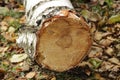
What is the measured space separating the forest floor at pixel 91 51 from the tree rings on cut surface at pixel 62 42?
0.16 meters

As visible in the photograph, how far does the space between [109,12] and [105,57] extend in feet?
1.81

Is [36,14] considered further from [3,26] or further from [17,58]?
[3,26]

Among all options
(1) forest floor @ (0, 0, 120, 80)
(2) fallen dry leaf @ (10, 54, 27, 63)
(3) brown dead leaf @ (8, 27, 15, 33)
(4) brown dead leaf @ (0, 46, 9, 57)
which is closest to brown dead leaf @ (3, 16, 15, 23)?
(1) forest floor @ (0, 0, 120, 80)

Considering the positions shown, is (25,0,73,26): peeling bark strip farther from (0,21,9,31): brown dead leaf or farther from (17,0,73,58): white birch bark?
(0,21,9,31): brown dead leaf

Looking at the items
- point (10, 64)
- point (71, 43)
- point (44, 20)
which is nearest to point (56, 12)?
point (44, 20)

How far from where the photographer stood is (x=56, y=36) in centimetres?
182

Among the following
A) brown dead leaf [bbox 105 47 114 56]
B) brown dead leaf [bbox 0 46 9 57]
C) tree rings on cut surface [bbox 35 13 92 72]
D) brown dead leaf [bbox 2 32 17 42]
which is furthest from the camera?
brown dead leaf [bbox 2 32 17 42]

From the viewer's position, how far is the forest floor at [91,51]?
2.10m

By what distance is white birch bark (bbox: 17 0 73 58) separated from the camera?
1834 millimetres

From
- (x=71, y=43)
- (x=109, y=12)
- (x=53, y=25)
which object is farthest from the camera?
(x=109, y=12)

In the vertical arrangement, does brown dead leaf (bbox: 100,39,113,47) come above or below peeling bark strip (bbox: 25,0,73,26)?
below

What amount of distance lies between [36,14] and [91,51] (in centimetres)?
56

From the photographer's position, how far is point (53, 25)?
1.75 m

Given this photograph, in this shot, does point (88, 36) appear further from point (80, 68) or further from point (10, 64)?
point (10, 64)
